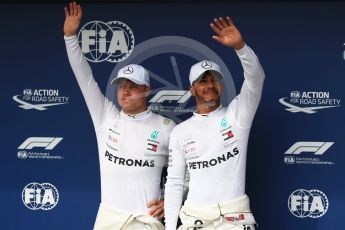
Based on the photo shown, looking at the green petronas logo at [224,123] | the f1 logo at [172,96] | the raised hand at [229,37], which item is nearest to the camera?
the raised hand at [229,37]

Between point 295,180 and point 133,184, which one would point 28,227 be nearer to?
point 133,184

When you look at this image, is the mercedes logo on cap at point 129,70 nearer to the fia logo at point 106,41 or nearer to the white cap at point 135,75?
the white cap at point 135,75

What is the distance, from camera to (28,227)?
4.36 m

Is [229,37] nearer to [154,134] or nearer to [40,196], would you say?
[154,134]

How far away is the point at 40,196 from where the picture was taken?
14.2 feet

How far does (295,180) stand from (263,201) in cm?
24

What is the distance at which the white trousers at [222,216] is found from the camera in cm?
344

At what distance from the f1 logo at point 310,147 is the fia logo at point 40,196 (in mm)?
1554

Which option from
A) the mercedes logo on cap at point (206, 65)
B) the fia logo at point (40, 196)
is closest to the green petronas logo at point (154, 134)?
the mercedes logo on cap at point (206, 65)

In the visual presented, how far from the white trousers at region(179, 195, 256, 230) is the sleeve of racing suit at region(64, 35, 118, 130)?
2.64ft

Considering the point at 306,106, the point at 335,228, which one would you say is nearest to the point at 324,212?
the point at 335,228

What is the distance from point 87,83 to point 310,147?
1.43 meters

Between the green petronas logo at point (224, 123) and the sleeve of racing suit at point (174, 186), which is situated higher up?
the green petronas logo at point (224, 123)

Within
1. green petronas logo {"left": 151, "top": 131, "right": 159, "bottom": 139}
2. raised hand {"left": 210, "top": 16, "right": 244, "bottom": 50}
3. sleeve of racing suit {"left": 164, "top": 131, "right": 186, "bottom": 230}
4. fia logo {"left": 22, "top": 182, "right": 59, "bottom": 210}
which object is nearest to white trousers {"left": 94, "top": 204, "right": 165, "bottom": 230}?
sleeve of racing suit {"left": 164, "top": 131, "right": 186, "bottom": 230}
